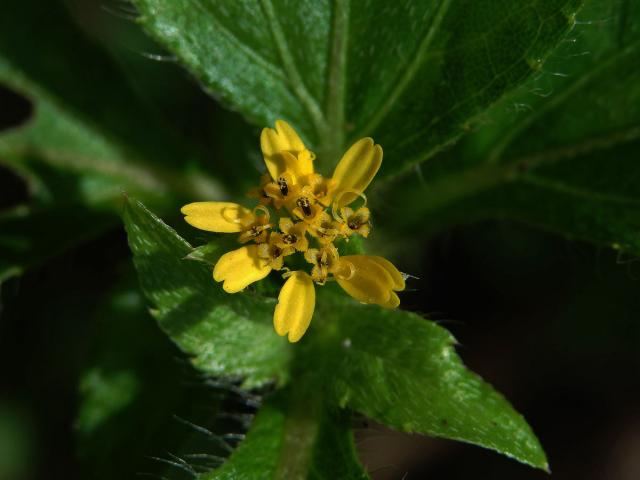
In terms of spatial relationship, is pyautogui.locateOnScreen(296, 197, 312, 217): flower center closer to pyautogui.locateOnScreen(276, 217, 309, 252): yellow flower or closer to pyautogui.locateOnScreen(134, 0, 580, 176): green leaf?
pyautogui.locateOnScreen(276, 217, 309, 252): yellow flower

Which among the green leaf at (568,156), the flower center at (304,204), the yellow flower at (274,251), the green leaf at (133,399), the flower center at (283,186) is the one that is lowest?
the green leaf at (133,399)

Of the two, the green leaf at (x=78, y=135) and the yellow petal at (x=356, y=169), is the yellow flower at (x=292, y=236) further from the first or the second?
the green leaf at (x=78, y=135)

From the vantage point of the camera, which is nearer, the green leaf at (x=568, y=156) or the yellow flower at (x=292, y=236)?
the yellow flower at (x=292, y=236)

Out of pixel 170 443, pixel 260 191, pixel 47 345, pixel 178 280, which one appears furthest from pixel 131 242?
pixel 47 345

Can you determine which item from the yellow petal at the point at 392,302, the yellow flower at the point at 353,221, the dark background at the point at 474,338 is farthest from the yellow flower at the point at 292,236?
the dark background at the point at 474,338

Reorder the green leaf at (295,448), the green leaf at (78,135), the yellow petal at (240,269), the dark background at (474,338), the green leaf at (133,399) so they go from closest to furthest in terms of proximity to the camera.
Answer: the yellow petal at (240,269)
the green leaf at (295,448)
the green leaf at (133,399)
the green leaf at (78,135)
the dark background at (474,338)

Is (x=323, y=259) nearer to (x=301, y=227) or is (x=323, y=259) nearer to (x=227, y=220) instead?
(x=301, y=227)

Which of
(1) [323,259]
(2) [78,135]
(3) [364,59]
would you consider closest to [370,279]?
(1) [323,259]
